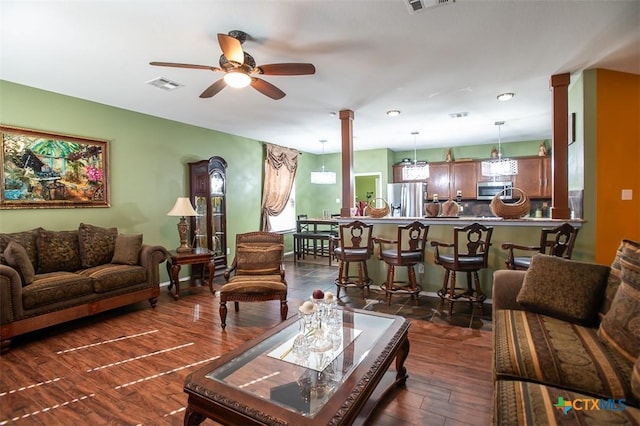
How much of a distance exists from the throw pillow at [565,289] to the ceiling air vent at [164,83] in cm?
376

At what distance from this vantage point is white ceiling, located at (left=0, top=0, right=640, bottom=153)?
7.18ft

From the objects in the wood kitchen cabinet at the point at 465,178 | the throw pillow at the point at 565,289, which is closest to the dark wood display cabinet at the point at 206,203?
the throw pillow at the point at 565,289

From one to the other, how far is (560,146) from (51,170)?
5.71m

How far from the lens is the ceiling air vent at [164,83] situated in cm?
334

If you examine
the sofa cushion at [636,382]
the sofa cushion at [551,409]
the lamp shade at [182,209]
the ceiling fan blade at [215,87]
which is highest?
the ceiling fan blade at [215,87]

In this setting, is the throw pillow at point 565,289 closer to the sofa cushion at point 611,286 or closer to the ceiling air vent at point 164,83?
the sofa cushion at point 611,286

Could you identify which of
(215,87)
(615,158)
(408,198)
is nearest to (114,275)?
(215,87)

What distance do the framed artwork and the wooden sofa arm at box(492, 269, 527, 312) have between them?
455 cm

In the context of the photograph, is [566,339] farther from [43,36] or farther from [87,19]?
[43,36]

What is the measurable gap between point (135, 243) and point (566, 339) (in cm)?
409

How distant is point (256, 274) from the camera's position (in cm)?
357

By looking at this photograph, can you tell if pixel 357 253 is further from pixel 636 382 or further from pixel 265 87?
pixel 636 382

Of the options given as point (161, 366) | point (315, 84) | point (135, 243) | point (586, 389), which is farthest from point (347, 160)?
point (586, 389)

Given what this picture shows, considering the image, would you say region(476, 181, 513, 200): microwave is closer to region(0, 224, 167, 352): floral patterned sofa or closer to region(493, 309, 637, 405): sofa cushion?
region(493, 309, 637, 405): sofa cushion
